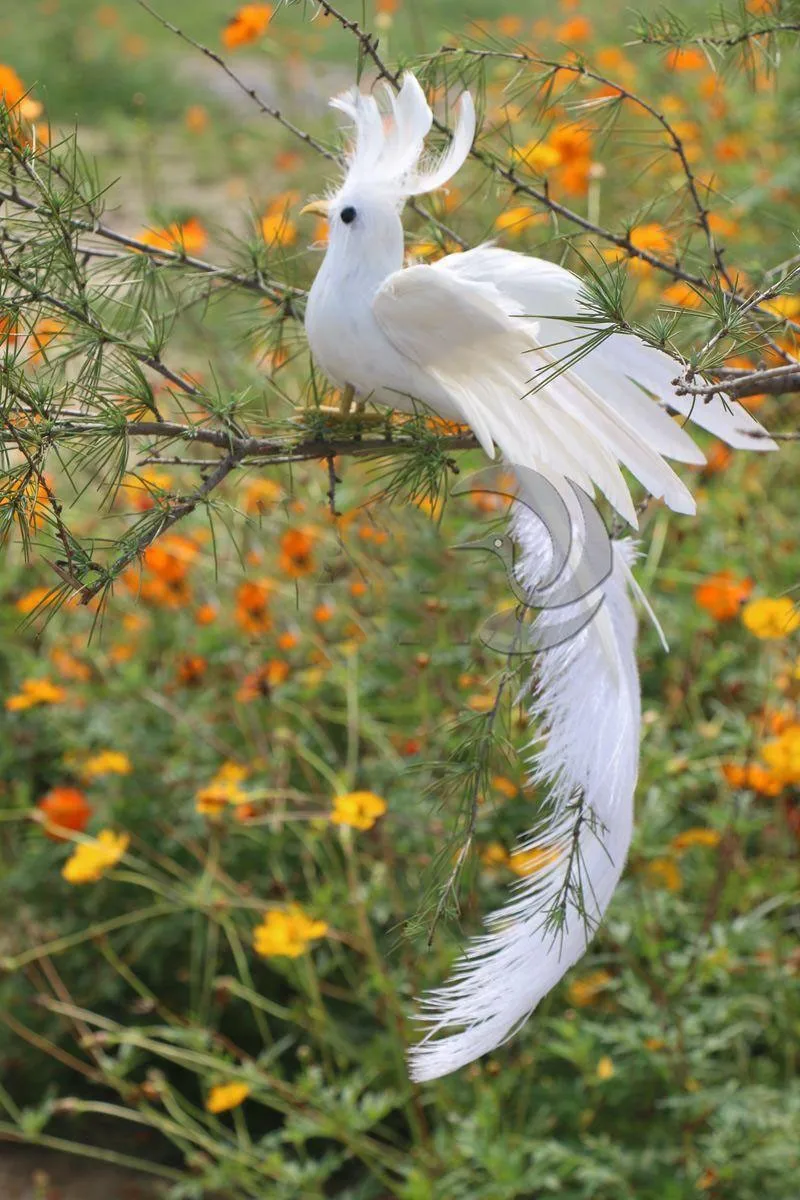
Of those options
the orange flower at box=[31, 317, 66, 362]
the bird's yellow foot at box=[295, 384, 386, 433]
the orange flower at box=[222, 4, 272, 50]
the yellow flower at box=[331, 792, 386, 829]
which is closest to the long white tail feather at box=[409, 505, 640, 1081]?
the bird's yellow foot at box=[295, 384, 386, 433]

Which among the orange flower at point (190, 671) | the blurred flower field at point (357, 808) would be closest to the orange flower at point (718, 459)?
the blurred flower field at point (357, 808)

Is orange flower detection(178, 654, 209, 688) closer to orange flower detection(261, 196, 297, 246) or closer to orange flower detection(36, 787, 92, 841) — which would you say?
orange flower detection(36, 787, 92, 841)

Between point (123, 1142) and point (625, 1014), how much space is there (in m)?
0.55

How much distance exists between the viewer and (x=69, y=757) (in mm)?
1749

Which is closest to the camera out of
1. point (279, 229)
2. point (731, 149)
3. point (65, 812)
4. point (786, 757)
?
point (279, 229)

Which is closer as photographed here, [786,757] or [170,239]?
[170,239]

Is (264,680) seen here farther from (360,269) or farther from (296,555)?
(360,269)

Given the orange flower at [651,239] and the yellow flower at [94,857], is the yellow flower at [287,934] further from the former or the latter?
the orange flower at [651,239]

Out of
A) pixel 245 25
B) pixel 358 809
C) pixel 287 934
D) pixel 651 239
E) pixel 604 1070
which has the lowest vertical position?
pixel 604 1070

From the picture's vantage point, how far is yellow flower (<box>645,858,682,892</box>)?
1.46 meters

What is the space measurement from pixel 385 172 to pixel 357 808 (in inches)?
24.2

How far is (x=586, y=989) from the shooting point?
1.39 m

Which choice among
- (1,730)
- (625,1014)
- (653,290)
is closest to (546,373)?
(625,1014)

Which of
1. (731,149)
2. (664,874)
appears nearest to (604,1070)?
(664,874)
